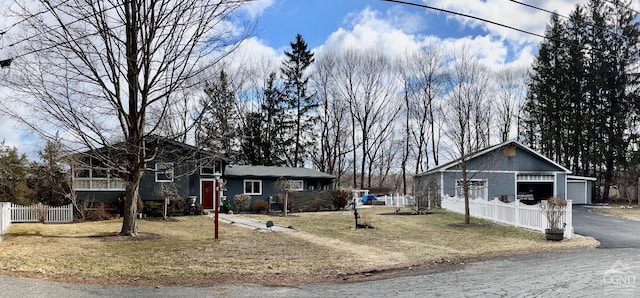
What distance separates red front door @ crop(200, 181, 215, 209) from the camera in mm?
27875

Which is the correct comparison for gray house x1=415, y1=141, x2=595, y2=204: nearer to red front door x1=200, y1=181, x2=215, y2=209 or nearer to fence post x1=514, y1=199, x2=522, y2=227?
fence post x1=514, y1=199, x2=522, y2=227

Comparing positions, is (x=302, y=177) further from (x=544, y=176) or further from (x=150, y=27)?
(x=150, y=27)

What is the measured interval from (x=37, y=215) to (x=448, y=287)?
1993cm

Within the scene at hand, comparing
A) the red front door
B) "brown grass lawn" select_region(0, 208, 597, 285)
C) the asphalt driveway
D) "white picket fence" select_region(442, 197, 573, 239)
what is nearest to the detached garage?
"white picket fence" select_region(442, 197, 573, 239)

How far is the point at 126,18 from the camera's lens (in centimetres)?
1382

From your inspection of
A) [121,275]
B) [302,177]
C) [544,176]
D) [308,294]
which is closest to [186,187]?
[302,177]

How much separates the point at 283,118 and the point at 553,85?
27.0 m

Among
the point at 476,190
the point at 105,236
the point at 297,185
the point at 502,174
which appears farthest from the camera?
the point at 297,185

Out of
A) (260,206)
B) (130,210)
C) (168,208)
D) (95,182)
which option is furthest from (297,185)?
(130,210)

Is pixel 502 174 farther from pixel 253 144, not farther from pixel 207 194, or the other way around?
pixel 253 144

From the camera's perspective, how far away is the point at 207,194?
2814 centimetres

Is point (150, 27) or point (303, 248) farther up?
point (150, 27)

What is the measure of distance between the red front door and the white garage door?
91.6 ft

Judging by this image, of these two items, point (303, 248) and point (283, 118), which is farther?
point (283, 118)
